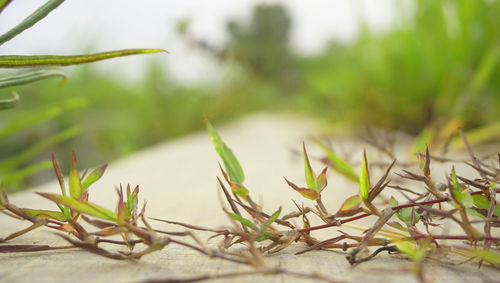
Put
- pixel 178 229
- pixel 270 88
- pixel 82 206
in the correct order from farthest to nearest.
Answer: pixel 270 88 < pixel 178 229 < pixel 82 206

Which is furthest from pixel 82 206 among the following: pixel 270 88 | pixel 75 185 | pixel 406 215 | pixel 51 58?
pixel 270 88

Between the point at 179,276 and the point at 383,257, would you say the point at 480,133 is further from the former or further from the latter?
the point at 179,276

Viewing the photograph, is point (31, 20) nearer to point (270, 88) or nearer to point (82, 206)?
point (82, 206)

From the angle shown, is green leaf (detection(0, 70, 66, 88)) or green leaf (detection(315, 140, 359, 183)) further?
green leaf (detection(315, 140, 359, 183))

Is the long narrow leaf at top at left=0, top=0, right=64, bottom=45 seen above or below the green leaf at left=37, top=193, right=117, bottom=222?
above

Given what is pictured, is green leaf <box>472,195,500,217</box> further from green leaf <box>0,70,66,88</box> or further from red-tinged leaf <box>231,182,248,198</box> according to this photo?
green leaf <box>0,70,66,88</box>

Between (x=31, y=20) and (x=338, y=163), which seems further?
(x=338, y=163)

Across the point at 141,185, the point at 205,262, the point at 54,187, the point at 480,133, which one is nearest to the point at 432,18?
the point at 480,133

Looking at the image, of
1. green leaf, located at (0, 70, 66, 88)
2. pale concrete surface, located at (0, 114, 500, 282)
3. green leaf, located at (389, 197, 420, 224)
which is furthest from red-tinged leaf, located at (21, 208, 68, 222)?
green leaf, located at (389, 197, 420, 224)

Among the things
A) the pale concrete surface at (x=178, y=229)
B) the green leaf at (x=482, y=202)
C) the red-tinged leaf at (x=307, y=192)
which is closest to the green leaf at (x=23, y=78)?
the pale concrete surface at (x=178, y=229)

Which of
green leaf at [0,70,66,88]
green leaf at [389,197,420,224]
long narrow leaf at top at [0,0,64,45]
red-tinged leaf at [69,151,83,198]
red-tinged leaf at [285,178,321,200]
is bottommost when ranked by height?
green leaf at [389,197,420,224]
